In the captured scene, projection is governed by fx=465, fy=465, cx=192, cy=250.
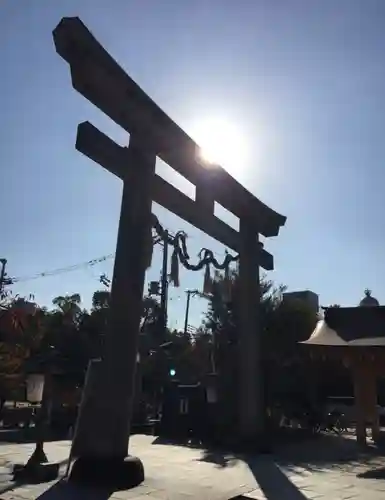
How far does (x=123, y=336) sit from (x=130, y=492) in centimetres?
202

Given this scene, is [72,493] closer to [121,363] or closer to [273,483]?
[121,363]

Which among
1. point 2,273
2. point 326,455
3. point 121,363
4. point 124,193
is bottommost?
point 326,455

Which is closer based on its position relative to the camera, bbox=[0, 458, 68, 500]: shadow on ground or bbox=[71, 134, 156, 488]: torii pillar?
bbox=[0, 458, 68, 500]: shadow on ground

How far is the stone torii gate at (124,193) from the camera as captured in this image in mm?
6297

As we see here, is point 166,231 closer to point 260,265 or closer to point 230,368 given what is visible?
point 260,265

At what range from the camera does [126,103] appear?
7.24 meters

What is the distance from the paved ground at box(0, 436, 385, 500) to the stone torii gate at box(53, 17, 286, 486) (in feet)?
1.94

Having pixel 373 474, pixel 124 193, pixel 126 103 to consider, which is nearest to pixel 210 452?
pixel 373 474

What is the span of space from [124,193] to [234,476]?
182 inches

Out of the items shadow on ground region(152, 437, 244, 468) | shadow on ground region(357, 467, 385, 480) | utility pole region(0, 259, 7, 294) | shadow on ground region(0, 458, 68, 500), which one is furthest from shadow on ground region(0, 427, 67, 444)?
utility pole region(0, 259, 7, 294)

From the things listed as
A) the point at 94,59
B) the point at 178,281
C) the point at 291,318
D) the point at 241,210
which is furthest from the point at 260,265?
the point at 94,59

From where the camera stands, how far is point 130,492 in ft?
18.7

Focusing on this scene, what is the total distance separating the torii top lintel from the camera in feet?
20.9

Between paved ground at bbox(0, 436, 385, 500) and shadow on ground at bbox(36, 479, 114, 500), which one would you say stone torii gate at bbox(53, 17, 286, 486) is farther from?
paved ground at bbox(0, 436, 385, 500)
